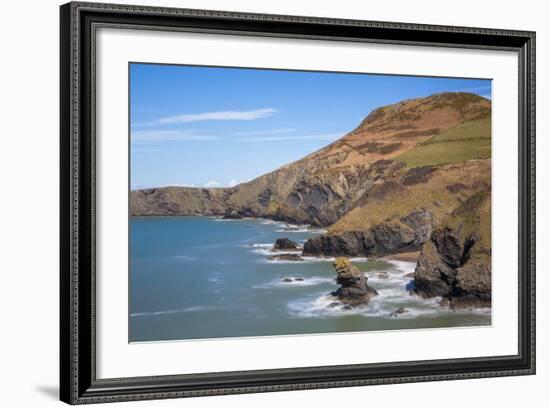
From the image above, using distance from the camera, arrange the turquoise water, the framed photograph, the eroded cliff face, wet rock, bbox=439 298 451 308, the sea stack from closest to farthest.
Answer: the framed photograph → the turquoise water → the eroded cliff face → the sea stack → wet rock, bbox=439 298 451 308

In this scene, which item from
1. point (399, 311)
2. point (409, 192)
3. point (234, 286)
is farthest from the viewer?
point (409, 192)

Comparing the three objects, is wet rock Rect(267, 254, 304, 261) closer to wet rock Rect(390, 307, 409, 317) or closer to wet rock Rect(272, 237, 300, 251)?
wet rock Rect(272, 237, 300, 251)

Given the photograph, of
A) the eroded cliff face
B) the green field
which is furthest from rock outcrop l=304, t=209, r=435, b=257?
the green field

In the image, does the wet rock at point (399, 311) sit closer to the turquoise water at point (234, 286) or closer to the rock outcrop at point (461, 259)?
the turquoise water at point (234, 286)

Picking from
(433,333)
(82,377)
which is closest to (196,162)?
(82,377)

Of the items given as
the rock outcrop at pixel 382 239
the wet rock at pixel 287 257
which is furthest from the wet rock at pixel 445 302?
the wet rock at pixel 287 257

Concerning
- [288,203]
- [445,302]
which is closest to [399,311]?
[445,302]

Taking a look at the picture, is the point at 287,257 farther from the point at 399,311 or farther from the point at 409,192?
the point at 409,192
